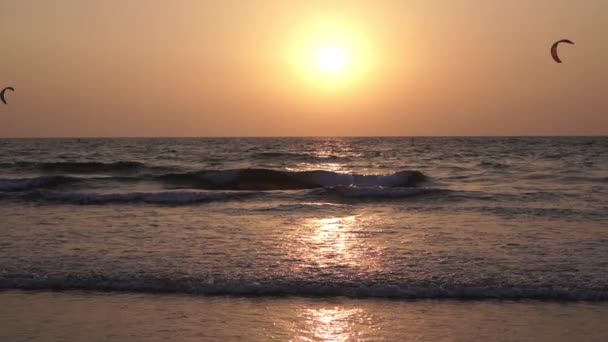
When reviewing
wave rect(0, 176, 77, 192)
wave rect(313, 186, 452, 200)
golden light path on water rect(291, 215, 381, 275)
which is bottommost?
wave rect(0, 176, 77, 192)

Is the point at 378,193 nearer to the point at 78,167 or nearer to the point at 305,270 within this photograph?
the point at 305,270

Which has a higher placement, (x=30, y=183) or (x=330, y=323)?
(x=330, y=323)

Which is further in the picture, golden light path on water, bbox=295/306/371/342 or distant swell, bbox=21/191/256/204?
distant swell, bbox=21/191/256/204

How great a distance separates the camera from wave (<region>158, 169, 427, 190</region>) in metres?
27.9

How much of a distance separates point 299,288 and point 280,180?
69.7 feet

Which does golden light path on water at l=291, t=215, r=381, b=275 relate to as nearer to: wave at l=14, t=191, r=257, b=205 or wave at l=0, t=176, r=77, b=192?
wave at l=14, t=191, r=257, b=205

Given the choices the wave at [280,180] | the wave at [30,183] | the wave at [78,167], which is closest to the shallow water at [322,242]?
the wave at [30,183]

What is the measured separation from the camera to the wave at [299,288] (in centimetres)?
807

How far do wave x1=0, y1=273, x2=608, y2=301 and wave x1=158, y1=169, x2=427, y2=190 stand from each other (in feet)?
59.8


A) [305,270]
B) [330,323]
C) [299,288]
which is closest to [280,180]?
[305,270]

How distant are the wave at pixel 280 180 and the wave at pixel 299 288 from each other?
18235 mm

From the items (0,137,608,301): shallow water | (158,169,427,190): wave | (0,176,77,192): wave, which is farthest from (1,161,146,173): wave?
(0,137,608,301): shallow water

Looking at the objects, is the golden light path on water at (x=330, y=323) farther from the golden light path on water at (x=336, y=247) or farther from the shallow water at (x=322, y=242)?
the golden light path on water at (x=336, y=247)

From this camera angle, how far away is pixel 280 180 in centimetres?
2953
